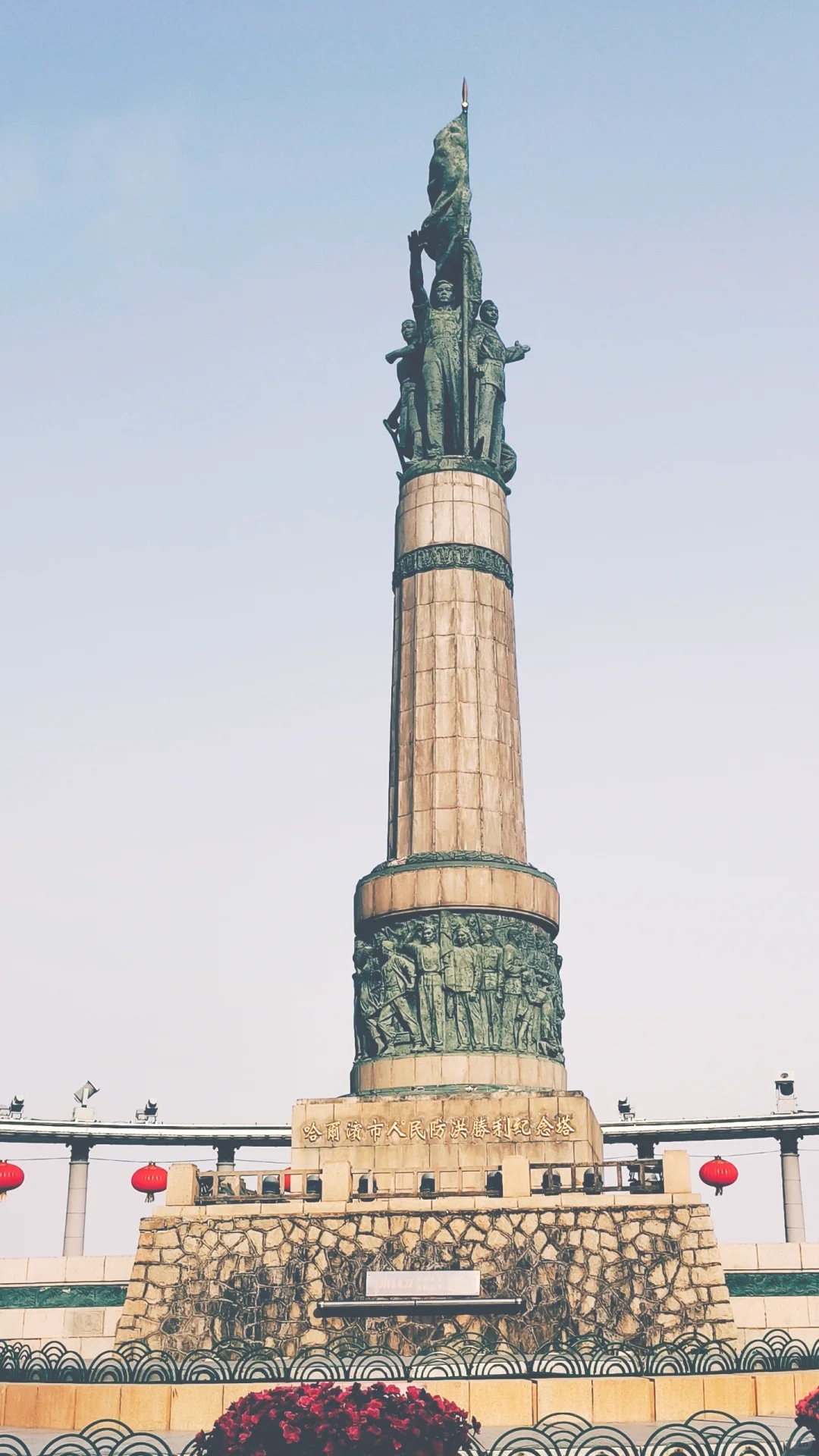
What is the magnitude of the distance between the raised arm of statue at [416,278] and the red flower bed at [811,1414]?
23.2 metres

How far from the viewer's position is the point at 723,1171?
3028 centimetres

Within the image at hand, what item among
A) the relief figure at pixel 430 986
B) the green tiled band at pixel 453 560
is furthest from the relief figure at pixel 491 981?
the green tiled band at pixel 453 560

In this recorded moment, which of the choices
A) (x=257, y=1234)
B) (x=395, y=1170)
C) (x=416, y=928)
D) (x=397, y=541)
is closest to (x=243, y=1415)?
(x=257, y=1234)

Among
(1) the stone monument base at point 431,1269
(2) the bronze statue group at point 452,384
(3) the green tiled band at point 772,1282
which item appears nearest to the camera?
(1) the stone monument base at point 431,1269

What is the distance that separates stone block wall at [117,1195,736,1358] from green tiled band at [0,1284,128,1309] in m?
5.69

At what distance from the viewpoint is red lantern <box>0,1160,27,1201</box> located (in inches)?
1245

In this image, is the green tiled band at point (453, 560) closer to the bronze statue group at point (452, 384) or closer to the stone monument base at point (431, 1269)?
the bronze statue group at point (452, 384)

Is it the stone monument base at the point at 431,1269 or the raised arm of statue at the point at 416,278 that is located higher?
the raised arm of statue at the point at 416,278

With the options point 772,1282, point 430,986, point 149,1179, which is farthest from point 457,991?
point 149,1179

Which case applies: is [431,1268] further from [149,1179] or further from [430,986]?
[149,1179]

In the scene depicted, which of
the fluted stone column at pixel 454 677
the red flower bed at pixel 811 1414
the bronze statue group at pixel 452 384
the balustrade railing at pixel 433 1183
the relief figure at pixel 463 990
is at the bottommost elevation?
the red flower bed at pixel 811 1414

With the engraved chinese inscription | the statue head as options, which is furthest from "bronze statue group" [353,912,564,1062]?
the statue head

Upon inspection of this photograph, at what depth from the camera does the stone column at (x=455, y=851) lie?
25.5 metres

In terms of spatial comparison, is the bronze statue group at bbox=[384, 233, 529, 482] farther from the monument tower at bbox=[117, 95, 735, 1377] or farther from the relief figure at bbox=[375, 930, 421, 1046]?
the relief figure at bbox=[375, 930, 421, 1046]
